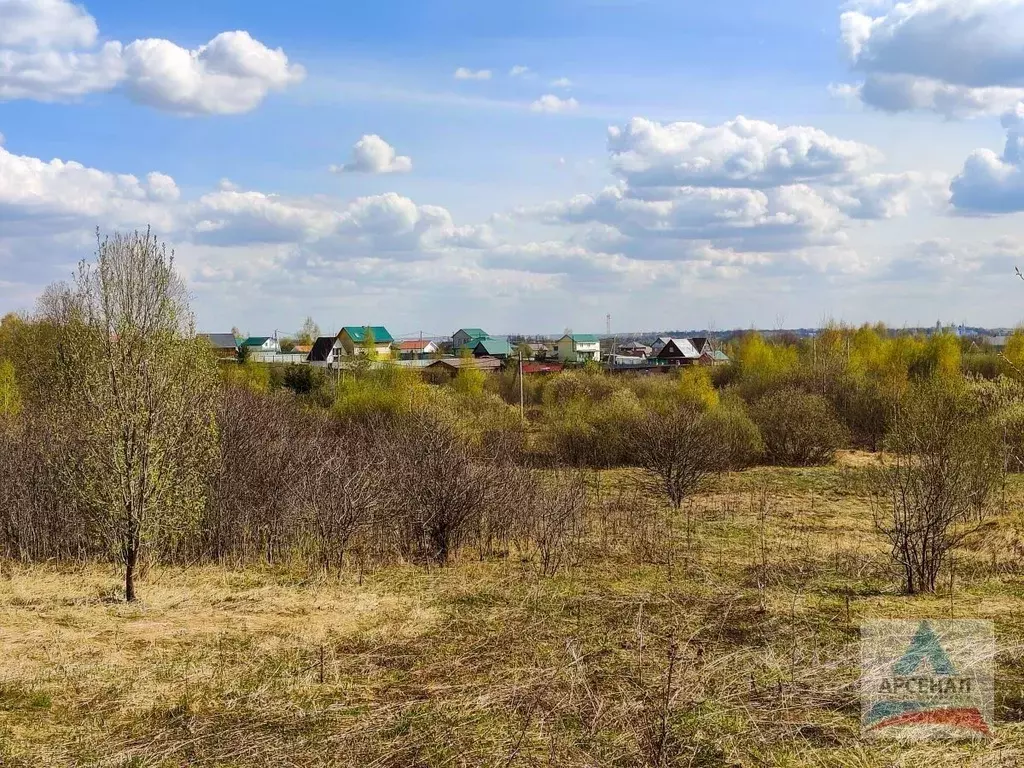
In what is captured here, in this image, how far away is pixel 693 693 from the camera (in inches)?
258

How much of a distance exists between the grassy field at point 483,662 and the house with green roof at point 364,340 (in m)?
28.3

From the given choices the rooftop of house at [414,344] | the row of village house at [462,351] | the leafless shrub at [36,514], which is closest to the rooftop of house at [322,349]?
the row of village house at [462,351]

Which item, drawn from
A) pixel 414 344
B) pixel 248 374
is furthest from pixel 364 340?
pixel 414 344

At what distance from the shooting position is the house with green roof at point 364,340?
40781mm

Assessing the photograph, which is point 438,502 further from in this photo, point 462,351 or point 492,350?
point 492,350

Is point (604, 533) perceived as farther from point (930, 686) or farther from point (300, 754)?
point (300, 754)

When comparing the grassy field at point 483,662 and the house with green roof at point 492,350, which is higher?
the house with green roof at point 492,350

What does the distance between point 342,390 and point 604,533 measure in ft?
65.2

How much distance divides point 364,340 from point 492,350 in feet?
109

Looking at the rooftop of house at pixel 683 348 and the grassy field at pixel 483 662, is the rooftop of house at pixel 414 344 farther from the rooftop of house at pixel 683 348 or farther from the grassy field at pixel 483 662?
the grassy field at pixel 483 662

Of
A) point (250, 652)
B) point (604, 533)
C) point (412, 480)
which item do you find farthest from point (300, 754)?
point (604, 533)

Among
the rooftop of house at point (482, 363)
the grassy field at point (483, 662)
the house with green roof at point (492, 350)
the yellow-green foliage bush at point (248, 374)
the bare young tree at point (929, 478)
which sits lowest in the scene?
the grassy field at point (483, 662)
